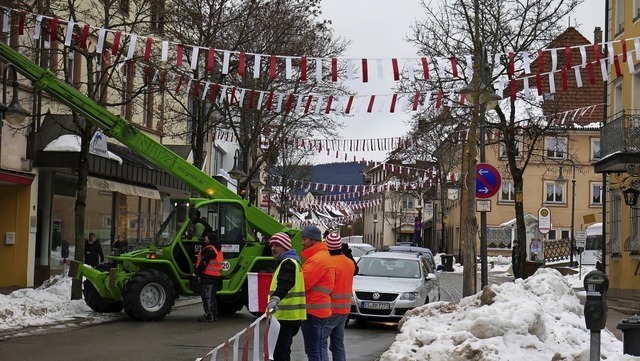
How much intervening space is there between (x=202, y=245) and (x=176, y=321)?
1668mm

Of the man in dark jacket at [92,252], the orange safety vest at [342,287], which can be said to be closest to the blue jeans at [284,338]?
the orange safety vest at [342,287]

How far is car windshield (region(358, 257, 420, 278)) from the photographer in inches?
798

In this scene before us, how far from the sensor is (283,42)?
108 feet

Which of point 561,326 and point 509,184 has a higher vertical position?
point 509,184

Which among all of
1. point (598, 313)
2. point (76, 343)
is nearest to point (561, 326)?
point (598, 313)

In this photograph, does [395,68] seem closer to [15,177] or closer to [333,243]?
[333,243]

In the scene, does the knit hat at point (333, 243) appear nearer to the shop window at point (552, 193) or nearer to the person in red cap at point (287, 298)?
the person in red cap at point (287, 298)

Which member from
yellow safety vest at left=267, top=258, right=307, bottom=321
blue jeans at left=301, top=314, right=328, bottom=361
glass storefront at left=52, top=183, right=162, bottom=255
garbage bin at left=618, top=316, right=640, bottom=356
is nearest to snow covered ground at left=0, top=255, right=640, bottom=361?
garbage bin at left=618, top=316, right=640, bottom=356

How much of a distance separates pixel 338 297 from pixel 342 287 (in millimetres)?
144

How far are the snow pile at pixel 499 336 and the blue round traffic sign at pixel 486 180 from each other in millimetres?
5525

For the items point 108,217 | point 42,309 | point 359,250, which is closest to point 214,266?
point 42,309

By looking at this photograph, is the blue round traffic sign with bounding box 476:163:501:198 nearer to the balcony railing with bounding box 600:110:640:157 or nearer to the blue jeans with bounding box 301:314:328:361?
the balcony railing with bounding box 600:110:640:157

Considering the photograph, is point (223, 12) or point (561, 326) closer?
point (561, 326)

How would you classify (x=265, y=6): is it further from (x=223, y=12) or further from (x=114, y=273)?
(x=114, y=273)
